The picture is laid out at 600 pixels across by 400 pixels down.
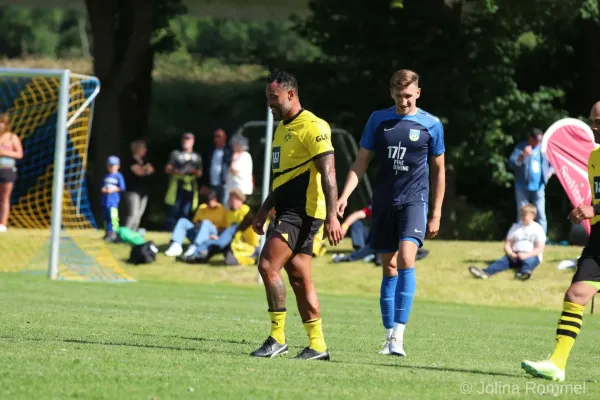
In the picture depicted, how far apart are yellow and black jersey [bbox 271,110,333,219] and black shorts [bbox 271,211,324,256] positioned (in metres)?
0.04

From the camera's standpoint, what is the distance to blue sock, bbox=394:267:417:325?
A: 10.2 meters

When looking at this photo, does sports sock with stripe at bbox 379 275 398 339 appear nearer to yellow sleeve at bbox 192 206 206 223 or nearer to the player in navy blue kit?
the player in navy blue kit

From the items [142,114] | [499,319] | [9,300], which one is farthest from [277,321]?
[142,114]

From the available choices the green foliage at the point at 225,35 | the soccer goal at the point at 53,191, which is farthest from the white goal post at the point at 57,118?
the green foliage at the point at 225,35

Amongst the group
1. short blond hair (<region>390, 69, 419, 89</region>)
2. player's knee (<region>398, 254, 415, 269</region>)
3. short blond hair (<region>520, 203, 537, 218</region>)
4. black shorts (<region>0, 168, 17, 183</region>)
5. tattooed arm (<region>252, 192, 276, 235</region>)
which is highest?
short blond hair (<region>390, 69, 419, 89</region>)

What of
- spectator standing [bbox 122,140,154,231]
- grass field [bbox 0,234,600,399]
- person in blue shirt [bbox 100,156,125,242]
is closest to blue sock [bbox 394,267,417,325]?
grass field [bbox 0,234,600,399]

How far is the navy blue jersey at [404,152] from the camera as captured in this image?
10266 millimetres

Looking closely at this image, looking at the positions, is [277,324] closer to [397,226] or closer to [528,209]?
[397,226]

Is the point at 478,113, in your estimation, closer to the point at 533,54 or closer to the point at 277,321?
the point at 533,54

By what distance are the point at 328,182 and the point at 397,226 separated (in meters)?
1.33

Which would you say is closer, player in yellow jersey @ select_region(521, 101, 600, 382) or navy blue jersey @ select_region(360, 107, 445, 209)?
player in yellow jersey @ select_region(521, 101, 600, 382)

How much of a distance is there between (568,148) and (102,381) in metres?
12.8

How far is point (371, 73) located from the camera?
2872cm

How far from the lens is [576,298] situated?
28.6 feet
